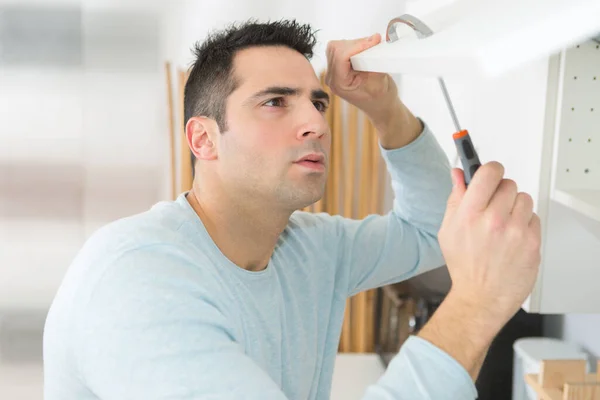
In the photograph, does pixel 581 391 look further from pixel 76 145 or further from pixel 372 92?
pixel 76 145

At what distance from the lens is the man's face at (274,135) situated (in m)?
1.02

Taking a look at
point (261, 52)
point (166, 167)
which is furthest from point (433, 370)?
point (166, 167)

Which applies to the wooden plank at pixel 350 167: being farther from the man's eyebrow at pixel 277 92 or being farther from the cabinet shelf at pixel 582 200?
the cabinet shelf at pixel 582 200

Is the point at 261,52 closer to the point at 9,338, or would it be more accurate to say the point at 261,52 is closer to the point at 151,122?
the point at 151,122

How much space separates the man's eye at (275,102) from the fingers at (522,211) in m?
0.45

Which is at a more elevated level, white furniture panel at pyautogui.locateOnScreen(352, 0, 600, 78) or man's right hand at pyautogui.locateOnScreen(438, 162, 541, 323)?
white furniture panel at pyautogui.locateOnScreen(352, 0, 600, 78)

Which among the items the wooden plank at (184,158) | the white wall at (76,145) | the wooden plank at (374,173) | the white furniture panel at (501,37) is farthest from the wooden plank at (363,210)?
the white furniture panel at (501,37)

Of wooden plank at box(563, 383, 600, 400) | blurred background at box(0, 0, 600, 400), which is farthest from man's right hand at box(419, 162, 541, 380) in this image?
blurred background at box(0, 0, 600, 400)

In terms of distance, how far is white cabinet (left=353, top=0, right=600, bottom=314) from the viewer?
549 mm

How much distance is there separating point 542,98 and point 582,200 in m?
0.18

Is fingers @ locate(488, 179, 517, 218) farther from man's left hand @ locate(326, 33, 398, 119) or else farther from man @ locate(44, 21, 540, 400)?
man's left hand @ locate(326, 33, 398, 119)

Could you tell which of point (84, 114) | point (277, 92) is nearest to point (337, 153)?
point (84, 114)

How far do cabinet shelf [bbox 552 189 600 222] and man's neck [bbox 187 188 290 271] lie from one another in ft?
1.33

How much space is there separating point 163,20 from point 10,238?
972mm
